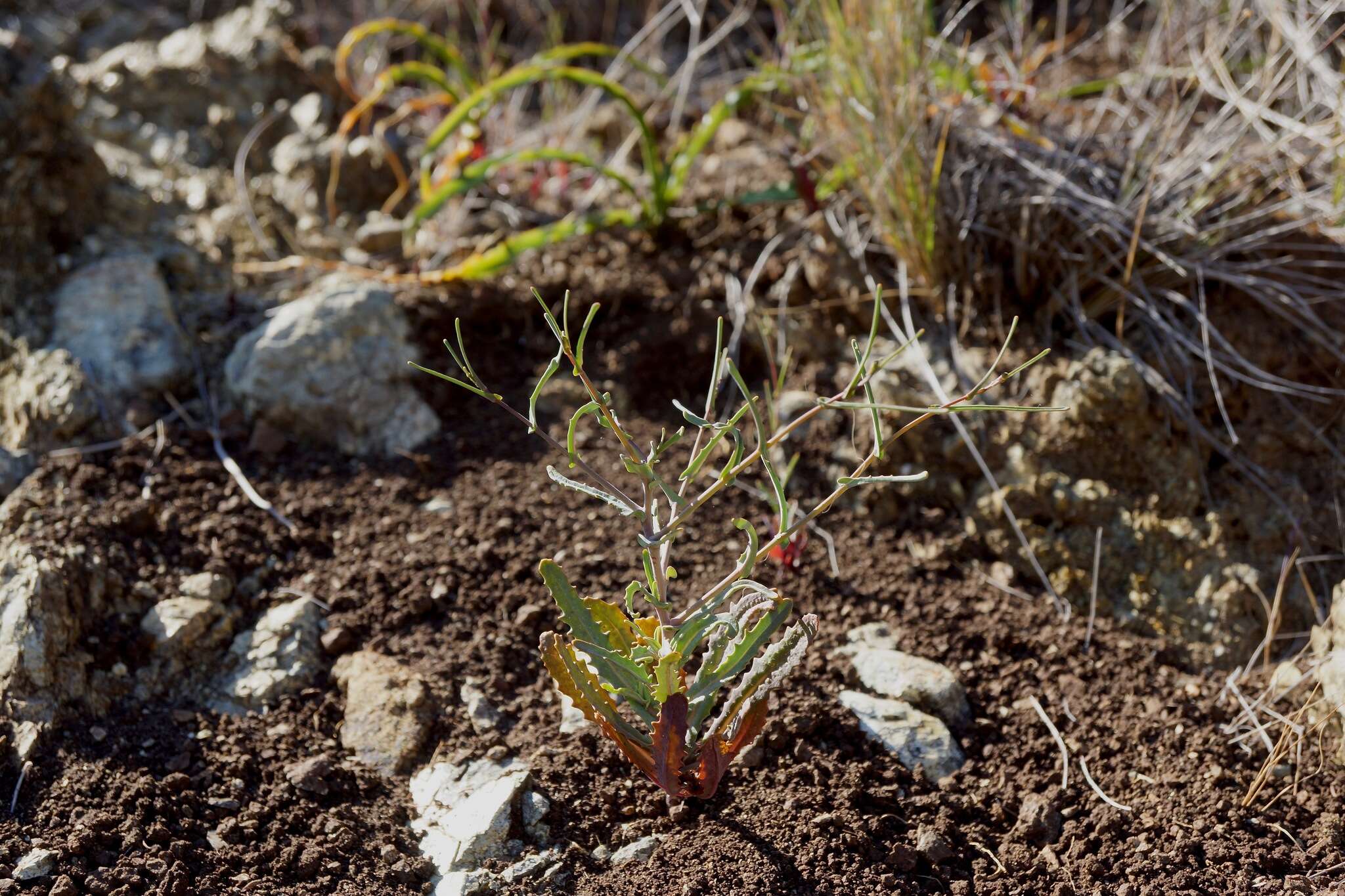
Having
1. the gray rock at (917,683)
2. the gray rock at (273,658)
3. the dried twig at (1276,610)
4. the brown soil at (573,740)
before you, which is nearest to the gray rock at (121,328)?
the brown soil at (573,740)

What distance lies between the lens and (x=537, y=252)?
2.56m

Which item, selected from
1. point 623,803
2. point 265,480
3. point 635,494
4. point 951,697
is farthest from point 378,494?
point 951,697

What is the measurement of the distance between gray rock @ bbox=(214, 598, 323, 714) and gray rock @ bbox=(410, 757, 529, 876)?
0.95ft

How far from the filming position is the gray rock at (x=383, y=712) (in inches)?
65.6

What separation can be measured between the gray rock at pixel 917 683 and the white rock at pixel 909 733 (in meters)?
0.02

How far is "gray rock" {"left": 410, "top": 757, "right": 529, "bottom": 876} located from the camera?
151 centimetres

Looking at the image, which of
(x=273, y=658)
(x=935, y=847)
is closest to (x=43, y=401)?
(x=273, y=658)

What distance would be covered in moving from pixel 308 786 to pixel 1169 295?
67.5 inches

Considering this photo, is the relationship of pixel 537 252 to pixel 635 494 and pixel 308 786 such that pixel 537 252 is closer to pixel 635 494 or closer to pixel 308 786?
pixel 635 494

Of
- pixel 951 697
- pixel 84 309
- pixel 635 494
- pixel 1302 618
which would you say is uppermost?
pixel 84 309

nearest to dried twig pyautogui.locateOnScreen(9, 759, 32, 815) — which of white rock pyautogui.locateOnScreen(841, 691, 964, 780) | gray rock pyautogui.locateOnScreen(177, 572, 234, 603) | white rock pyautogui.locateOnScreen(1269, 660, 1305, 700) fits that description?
gray rock pyautogui.locateOnScreen(177, 572, 234, 603)

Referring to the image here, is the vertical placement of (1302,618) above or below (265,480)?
below

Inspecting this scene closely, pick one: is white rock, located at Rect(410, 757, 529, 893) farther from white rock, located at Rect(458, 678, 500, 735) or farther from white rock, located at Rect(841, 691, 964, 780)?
white rock, located at Rect(841, 691, 964, 780)

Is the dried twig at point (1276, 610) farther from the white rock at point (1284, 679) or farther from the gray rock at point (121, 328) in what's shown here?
the gray rock at point (121, 328)
